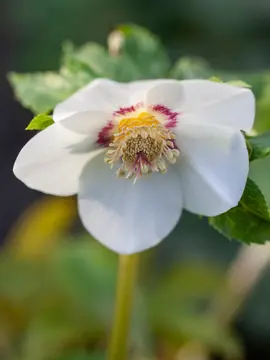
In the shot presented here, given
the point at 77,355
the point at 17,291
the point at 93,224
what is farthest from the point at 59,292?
the point at 93,224

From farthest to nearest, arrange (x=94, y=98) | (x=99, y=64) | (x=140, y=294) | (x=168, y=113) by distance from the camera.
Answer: (x=140, y=294) < (x=99, y=64) < (x=168, y=113) < (x=94, y=98)

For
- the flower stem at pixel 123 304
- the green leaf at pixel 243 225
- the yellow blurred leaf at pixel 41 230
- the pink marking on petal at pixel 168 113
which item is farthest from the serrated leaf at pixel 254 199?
the yellow blurred leaf at pixel 41 230

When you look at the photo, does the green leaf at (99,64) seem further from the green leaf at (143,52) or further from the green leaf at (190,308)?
the green leaf at (190,308)

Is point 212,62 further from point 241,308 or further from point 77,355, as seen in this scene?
point 77,355

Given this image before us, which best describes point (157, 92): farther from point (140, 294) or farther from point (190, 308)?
point (190, 308)

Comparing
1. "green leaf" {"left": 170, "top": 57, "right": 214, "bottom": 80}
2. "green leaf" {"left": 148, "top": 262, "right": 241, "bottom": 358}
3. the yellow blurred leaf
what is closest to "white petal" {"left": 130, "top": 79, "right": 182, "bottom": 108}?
"green leaf" {"left": 170, "top": 57, "right": 214, "bottom": 80}

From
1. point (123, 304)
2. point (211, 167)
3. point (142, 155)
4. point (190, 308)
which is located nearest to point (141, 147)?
point (142, 155)
